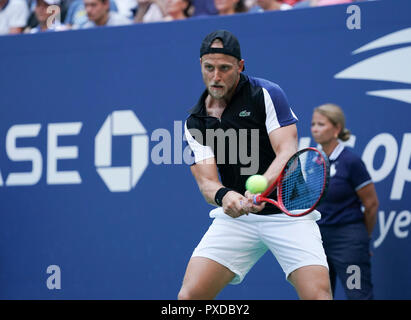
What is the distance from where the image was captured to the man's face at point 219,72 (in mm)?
4664

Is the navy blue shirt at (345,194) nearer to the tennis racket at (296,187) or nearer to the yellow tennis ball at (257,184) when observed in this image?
the tennis racket at (296,187)

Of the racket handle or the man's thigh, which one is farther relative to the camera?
the man's thigh

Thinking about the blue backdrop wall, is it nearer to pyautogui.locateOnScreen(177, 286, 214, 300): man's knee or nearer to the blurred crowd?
the blurred crowd

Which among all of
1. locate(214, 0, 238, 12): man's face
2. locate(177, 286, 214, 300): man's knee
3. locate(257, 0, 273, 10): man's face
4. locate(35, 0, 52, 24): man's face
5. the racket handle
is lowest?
locate(177, 286, 214, 300): man's knee

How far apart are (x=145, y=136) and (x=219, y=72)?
7.48ft

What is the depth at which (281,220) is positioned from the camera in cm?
466

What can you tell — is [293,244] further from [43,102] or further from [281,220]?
[43,102]

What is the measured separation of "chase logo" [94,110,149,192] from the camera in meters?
6.88

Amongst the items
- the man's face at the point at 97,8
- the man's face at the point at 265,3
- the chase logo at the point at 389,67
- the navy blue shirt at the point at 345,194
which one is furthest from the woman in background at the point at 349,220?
the man's face at the point at 97,8

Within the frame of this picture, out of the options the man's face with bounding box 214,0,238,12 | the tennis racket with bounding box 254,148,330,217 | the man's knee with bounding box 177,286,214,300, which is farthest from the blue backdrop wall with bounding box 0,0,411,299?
the man's knee with bounding box 177,286,214,300

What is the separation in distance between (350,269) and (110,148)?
2.40 meters

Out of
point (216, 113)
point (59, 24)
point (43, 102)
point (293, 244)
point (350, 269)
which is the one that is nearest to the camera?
point (293, 244)

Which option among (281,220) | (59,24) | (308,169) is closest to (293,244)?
(281,220)

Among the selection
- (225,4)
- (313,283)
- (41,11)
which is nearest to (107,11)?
(41,11)
